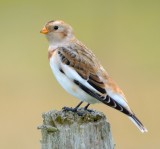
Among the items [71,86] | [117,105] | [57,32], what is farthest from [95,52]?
[117,105]

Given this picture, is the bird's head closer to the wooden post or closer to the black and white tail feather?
the black and white tail feather

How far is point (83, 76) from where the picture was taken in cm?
678

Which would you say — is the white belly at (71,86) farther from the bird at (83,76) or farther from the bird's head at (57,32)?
the bird's head at (57,32)

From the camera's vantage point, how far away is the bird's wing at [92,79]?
259 inches

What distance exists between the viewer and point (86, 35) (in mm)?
15273

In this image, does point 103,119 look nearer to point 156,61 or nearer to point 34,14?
point 156,61

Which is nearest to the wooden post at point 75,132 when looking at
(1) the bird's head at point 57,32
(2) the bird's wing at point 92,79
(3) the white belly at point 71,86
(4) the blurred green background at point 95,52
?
(2) the bird's wing at point 92,79

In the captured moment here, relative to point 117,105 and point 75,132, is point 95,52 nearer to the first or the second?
point 117,105

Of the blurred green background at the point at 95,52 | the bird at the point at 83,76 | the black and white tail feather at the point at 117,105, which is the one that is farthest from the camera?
the blurred green background at the point at 95,52

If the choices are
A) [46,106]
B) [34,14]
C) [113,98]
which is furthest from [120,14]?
[113,98]

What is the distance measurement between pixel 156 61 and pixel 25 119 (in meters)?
3.91

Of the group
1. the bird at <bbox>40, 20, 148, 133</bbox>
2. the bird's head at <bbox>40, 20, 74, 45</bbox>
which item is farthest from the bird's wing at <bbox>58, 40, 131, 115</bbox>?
the bird's head at <bbox>40, 20, 74, 45</bbox>

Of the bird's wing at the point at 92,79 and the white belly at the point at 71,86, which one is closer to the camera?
the bird's wing at the point at 92,79

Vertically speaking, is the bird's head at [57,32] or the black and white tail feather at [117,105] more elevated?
the bird's head at [57,32]
